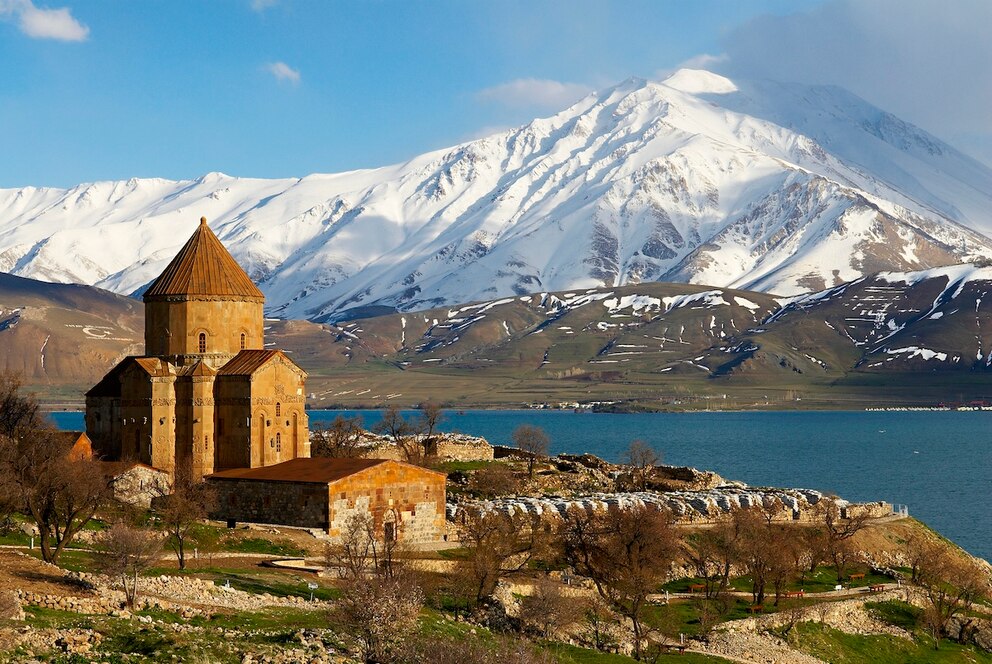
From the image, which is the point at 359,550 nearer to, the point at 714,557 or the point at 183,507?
the point at 183,507

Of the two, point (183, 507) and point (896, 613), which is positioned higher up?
point (183, 507)

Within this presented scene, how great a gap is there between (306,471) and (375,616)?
2806 centimetres

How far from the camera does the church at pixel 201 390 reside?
229 ft

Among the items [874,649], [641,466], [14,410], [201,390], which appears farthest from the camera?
[641,466]

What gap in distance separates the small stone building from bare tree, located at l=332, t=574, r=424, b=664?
21.5 metres

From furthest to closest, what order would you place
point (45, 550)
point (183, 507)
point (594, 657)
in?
point (183, 507), point (45, 550), point (594, 657)

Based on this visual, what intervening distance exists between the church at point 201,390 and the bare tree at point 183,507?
3085 millimetres

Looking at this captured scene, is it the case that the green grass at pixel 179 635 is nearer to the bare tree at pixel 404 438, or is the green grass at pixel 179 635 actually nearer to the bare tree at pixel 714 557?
the bare tree at pixel 714 557

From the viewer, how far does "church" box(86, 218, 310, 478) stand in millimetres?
69750

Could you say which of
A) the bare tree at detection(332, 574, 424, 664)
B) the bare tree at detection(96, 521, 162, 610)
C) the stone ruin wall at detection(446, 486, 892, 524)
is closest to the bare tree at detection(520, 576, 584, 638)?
the bare tree at detection(332, 574, 424, 664)

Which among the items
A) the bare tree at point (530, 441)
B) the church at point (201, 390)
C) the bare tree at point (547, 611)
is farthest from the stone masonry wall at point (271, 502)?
the bare tree at point (530, 441)

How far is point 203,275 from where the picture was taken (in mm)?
72000

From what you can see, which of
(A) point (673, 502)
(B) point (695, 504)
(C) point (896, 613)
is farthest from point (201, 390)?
(C) point (896, 613)

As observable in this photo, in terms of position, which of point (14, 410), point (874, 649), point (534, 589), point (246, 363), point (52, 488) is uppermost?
point (246, 363)
